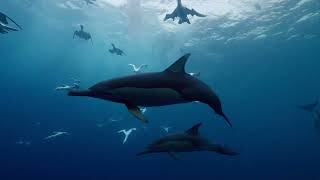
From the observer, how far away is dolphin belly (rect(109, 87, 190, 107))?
171 inches

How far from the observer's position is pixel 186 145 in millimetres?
6602

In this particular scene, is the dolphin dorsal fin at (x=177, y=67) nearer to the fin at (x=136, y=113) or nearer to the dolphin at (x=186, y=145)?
the fin at (x=136, y=113)

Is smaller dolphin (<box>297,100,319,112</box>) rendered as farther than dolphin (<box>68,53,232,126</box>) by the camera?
Yes

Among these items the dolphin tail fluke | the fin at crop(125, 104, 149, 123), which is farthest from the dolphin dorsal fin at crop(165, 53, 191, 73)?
the dolphin tail fluke

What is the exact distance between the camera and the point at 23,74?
86.6 metres

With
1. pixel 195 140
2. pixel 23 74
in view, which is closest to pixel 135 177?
pixel 195 140

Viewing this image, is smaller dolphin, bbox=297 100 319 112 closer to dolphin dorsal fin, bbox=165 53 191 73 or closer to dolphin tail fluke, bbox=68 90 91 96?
dolphin dorsal fin, bbox=165 53 191 73

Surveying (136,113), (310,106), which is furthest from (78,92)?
(310,106)

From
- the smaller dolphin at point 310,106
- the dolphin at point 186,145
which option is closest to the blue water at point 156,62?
the smaller dolphin at point 310,106

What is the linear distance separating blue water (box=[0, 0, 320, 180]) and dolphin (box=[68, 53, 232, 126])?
68.5 feet

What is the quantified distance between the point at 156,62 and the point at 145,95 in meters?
43.6

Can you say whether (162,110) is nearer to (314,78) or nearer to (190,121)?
A: (190,121)

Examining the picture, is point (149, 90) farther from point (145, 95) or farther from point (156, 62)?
point (156, 62)

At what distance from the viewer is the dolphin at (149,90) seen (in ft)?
14.2
